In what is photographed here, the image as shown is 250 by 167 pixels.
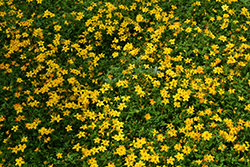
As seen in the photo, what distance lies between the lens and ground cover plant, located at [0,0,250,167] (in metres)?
4.34

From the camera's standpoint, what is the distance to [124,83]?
16.5 ft

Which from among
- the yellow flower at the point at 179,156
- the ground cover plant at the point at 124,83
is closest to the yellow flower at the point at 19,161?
the ground cover plant at the point at 124,83

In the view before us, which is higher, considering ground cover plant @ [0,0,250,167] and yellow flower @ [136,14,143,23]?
yellow flower @ [136,14,143,23]

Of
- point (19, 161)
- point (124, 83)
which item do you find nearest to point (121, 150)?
point (124, 83)

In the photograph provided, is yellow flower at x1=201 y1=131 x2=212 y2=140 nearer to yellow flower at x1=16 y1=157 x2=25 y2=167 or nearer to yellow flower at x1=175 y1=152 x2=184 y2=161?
yellow flower at x1=175 y1=152 x2=184 y2=161

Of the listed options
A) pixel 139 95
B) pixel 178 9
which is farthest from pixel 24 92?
pixel 178 9

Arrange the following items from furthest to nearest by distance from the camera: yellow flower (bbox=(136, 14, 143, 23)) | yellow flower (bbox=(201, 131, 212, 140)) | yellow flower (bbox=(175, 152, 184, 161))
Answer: yellow flower (bbox=(136, 14, 143, 23))
yellow flower (bbox=(201, 131, 212, 140))
yellow flower (bbox=(175, 152, 184, 161))

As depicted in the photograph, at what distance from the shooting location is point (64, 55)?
5.62 m

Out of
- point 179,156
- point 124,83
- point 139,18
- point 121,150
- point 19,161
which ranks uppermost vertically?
point 139,18

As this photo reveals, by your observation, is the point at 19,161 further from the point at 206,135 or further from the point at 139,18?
the point at 139,18

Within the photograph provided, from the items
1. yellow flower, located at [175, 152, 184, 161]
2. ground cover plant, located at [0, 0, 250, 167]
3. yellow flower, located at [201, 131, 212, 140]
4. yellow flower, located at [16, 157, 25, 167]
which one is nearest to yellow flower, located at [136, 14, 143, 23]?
ground cover plant, located at [0, 0, 250, 167]

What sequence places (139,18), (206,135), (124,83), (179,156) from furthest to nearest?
(139,18)
(124,83)
(206,135)
(179,156)

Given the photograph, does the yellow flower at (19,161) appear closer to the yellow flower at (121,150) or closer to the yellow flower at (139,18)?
the yellow flower at (121,150)

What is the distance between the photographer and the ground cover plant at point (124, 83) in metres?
4.34
